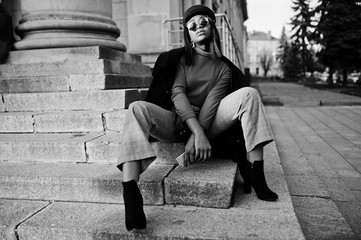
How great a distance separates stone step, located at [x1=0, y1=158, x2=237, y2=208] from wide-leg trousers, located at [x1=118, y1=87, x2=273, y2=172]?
0.88 feet

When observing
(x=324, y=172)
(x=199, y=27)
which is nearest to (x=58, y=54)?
(x=199, y=27)

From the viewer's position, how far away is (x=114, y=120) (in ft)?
10.4

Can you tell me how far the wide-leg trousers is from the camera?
1.97 meters

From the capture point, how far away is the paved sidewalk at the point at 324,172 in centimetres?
226

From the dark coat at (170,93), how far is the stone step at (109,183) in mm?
121

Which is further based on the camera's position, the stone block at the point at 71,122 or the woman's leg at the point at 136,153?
the stone block at the point at 71,122

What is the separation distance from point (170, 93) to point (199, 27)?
58 centimetres

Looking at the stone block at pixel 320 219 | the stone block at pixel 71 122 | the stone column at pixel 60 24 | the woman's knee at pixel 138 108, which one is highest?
the stone column at pixel 60 24

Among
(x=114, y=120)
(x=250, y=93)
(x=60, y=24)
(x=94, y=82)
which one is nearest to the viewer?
(x=250, y=93)

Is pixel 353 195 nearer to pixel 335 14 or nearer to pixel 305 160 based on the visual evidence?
pixel 305 160

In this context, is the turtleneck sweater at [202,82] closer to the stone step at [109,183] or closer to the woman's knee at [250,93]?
the woman's knee at [250,93]

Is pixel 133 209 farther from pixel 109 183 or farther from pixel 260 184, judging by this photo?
pixel 260 184

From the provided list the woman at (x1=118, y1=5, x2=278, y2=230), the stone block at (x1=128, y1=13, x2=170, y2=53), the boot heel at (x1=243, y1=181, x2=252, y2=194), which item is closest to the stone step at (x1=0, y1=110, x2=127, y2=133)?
the woman at (x1=118, y1=5, x2=278, y2=230)

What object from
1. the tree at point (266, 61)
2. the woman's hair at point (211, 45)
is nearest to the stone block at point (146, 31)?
the woman's hair at point (211, 45)
